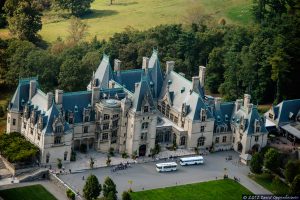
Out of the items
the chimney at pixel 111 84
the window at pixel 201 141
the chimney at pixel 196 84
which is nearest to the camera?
the chimney at pixel 111 84

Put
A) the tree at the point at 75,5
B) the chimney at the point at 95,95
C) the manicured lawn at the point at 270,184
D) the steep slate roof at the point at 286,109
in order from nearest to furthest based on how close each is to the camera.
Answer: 1. the manicured lawn at the point at 270,184
2. the chimney at the point at 95,95
3. the steep slate roof at the point at 286,109
4. the tree at the point at 75,5

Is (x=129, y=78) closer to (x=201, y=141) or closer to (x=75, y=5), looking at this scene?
(x=201, y=141)

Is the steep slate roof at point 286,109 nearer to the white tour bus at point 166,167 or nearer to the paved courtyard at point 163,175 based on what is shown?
the paved courtyard at point 163,175

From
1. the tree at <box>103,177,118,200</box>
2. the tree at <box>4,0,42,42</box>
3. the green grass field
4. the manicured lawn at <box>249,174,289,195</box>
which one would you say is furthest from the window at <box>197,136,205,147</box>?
the green grass field

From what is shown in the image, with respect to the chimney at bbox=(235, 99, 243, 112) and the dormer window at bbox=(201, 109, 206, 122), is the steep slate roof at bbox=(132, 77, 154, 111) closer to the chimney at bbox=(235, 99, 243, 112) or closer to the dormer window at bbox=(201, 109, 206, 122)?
the dormer window at bbox=(201, 109, 206, 122)

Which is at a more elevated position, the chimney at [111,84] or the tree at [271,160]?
the chimney at [111,84]

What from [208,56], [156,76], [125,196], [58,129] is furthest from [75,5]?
[125,196]

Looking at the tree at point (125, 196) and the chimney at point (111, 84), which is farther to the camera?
the chimney at point (111, 84)

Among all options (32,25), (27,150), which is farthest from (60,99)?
(32,25)

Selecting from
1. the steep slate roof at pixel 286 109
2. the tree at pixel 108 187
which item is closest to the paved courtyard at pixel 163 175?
the tree at pixel 108 187
